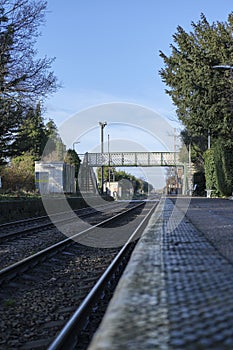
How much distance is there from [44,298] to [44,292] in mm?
454

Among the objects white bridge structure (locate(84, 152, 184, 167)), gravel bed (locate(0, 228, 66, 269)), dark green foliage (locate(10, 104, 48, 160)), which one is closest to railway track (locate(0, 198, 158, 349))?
gravel bed (locate(0, 228, 66, 269))

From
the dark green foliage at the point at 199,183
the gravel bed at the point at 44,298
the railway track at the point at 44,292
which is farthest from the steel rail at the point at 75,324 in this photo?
the dark green foliage at the point at 199,183

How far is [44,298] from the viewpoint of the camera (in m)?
7.70

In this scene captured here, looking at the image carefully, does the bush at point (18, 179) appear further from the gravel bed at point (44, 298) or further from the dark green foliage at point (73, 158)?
the gravel bed at point (44, 298)

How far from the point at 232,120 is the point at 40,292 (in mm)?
31899

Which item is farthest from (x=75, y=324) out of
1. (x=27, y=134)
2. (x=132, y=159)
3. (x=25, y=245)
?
(x=132, y=159)

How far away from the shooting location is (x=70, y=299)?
762 centimetres

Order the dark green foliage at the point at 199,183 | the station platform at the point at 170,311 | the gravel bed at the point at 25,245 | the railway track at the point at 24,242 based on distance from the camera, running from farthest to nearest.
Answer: the dark green foliage at the point at 199,183, the railway track at the point at 24,242, the gravel bed at the point at 25,245, the station platform at the point at 170,311

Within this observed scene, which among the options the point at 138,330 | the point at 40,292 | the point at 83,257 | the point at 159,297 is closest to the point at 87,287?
the point at 40,292

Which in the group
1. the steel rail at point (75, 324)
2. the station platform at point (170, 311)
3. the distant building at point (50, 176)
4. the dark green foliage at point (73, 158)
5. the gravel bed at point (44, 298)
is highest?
the dark green foliage at point (73, 158)

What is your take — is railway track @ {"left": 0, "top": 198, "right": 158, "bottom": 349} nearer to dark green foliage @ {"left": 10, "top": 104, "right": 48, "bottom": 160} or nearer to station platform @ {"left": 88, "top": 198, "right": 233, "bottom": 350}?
station platform @ {"left": 88, "top": 198, "right": 233, "bottom": 350}

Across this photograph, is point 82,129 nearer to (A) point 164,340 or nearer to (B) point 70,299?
(B) point 70,299

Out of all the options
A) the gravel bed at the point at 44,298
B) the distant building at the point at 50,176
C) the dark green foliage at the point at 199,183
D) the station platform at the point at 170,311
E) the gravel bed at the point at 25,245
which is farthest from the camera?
the dark green foliage at the point at 199,183

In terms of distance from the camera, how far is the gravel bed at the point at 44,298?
5.71 metres
